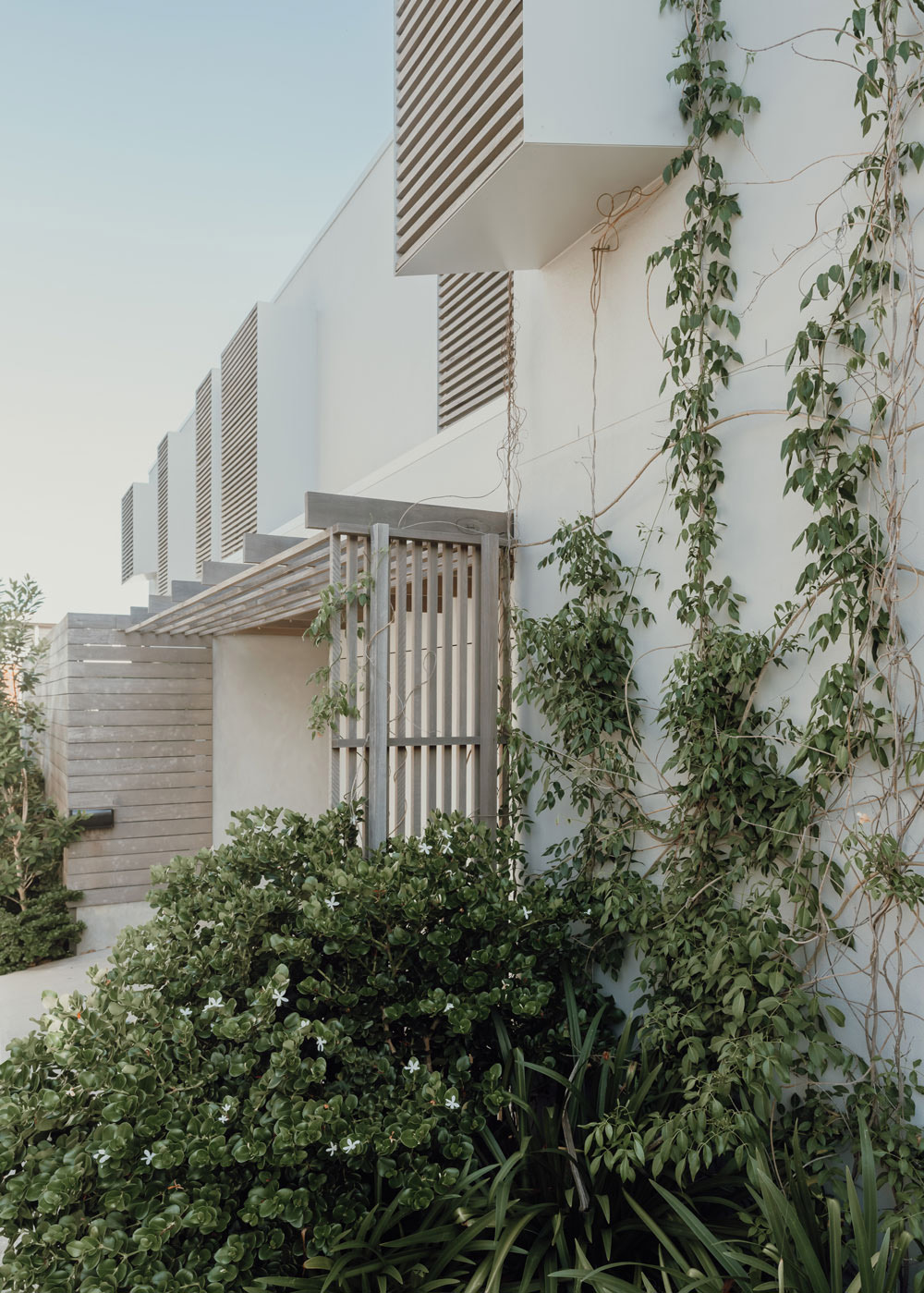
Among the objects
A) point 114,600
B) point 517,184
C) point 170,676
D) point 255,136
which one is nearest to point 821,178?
point 517,184

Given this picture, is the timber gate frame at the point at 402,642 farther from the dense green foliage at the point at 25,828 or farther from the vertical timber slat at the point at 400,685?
the dense green foliage at the point at 25,828

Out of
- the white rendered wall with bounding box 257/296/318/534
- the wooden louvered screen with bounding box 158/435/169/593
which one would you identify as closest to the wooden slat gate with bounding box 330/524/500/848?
the white rendered wall with bounding box 257/296/318/534

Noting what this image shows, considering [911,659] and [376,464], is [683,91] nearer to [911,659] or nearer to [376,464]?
[911,659]

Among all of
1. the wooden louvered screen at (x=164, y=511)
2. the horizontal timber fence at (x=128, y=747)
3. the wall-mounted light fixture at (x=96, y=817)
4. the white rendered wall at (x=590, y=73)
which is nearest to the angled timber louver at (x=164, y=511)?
the wooden louvered screen at (x=164, y=511)

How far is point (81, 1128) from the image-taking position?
2.11m

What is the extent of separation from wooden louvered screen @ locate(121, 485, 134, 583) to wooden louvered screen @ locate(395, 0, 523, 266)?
15.7 metres

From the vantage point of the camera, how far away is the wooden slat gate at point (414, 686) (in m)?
Answer: 3.29

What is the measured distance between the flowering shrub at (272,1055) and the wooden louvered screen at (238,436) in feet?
22.4

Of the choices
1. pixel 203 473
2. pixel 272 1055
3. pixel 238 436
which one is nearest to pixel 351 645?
pixel 272 1055

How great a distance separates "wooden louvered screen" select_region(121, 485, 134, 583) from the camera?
18.0 meters

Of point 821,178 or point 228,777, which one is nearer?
point 821,178

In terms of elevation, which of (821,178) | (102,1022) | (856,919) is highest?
(821,178)

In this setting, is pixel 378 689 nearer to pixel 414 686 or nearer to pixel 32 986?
pixel 414 686

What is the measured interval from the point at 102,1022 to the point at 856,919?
206 centimetres
